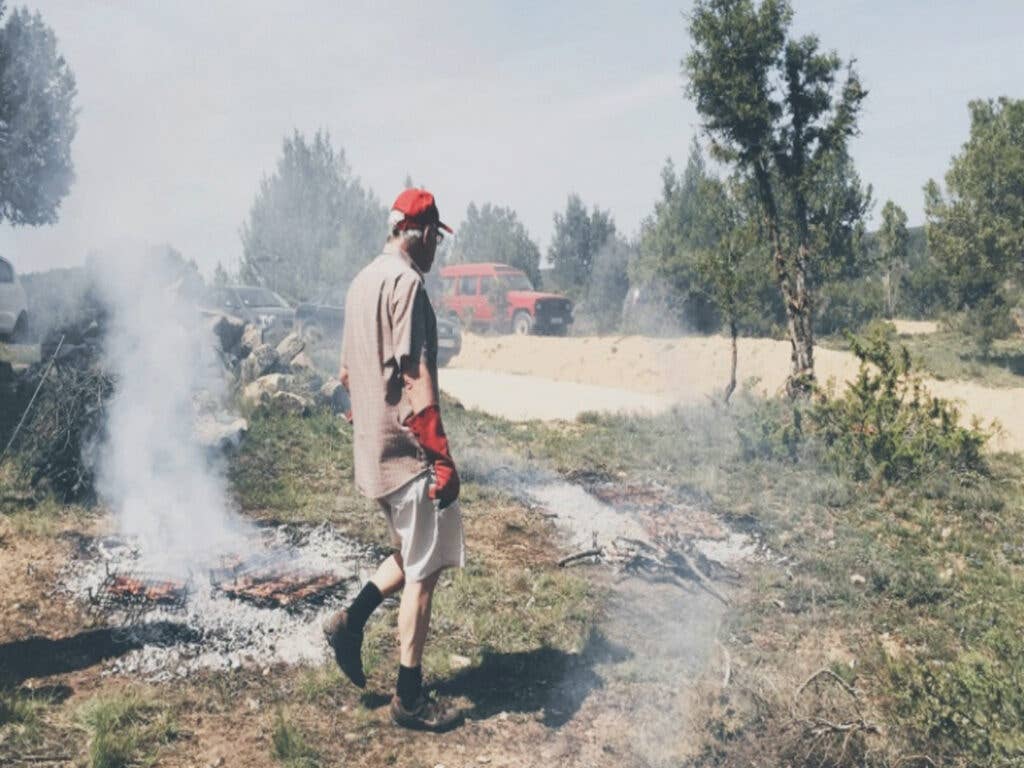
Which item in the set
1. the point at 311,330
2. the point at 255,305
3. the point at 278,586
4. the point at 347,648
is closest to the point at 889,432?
the point at 278,586

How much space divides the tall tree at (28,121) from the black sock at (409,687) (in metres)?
14.1

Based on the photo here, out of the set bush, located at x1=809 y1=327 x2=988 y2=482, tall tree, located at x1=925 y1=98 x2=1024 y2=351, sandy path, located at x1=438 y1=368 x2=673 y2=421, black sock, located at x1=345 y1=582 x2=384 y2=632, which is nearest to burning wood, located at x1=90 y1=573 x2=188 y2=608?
black sock, located at x1=345 y1=582 x2=384 y2=632

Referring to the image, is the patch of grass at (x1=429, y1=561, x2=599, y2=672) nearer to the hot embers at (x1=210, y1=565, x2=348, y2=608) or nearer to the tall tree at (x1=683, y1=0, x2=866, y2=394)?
the hot embers at (x1=210, y1=565, x2=348, y2=608)

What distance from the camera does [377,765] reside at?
2797 mm

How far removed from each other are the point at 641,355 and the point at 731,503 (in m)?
11.3

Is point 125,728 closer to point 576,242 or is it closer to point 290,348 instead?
point 290,348

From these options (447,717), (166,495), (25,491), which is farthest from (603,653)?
(25,491)

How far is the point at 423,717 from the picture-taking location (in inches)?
118

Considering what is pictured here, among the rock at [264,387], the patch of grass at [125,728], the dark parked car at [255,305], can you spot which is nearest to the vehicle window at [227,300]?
the dark parked car at [255,305]

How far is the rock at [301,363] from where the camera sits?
1033 cm

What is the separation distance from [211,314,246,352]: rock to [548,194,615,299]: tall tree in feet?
58.3

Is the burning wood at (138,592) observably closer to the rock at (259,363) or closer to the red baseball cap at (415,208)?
the red baseball cap at (415,208)

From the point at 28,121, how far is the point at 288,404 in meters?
11.2

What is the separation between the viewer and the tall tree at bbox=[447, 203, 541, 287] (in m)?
28.1
